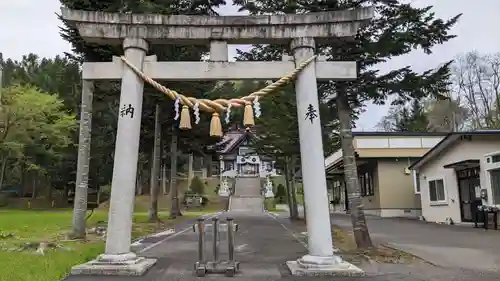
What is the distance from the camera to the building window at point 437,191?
21.5m

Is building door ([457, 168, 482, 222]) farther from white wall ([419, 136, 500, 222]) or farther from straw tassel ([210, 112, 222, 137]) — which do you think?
straw tassel ([210, 112, 222, 137])

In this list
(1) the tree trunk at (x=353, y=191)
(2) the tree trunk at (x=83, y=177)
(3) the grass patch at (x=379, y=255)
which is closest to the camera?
(3) the grass patch at (x=379, y=255)

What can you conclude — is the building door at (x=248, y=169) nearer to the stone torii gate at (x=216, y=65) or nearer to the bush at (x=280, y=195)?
the bush at (x=280, y=195)

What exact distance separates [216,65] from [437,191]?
17.1 meters

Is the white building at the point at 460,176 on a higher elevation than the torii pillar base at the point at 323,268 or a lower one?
higher

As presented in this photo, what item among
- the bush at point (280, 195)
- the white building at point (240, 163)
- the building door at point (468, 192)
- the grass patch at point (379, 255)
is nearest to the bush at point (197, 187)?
the white building at point (240, 163)

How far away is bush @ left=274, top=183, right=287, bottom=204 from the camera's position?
167 ft

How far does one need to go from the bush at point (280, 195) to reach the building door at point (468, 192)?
3154 cm

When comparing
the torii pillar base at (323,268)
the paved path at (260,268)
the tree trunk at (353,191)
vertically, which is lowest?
the paved path at (260,268)

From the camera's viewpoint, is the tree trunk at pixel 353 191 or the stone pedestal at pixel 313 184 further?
the tree trunk at pixel 353 191

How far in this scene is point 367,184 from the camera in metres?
30.2

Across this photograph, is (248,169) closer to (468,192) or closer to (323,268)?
(468,192)

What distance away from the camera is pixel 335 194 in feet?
135

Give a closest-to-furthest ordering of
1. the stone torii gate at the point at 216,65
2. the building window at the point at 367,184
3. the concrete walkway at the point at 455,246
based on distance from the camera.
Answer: the stone torii gate at the point at 216,65 < the concrete walkway at the point at 455,246 < the building window at the point at 367,184
